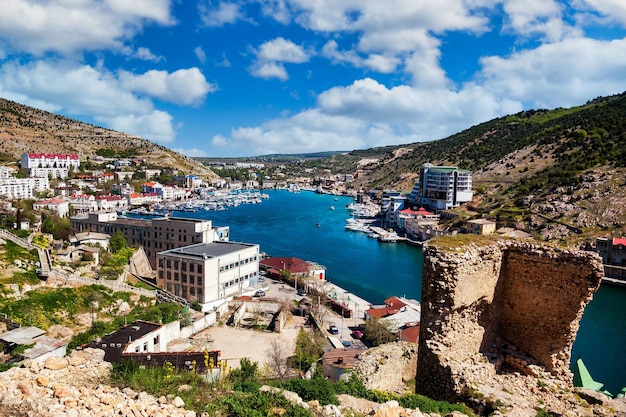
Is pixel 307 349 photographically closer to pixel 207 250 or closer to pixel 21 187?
pixel 207 250

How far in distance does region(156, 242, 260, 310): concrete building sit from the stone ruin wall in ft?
70.1

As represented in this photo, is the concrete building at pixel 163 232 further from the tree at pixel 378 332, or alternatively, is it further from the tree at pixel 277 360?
the tree at pixel 277 360

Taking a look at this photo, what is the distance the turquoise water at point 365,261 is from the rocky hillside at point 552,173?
9743 millimetres

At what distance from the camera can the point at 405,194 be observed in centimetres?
8069

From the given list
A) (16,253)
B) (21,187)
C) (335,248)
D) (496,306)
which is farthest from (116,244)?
(21,187)

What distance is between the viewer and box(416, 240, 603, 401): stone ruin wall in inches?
248

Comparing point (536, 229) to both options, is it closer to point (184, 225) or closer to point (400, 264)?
point (400, 264)

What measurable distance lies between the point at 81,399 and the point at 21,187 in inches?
3019

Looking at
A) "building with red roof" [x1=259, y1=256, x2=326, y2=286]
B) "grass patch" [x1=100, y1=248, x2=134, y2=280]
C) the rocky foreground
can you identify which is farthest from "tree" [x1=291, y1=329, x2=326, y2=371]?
"grass patch" [x1=100, y1=248, x2=134, y2=280]

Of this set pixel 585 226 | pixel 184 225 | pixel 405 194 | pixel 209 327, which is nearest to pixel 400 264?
pixel 585 226

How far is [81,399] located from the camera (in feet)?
15.0

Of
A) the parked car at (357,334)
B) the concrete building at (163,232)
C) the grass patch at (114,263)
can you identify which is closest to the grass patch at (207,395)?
the parked car at (357,334)

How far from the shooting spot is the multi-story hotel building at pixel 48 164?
277 feet

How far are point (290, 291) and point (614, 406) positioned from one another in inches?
1055
